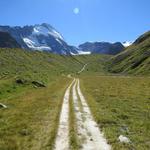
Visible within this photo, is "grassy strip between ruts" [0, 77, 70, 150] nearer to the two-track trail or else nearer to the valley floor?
the valley floor

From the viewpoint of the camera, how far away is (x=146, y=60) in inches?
6826

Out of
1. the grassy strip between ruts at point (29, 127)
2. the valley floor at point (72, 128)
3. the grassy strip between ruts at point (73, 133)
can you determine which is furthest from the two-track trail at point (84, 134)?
the grassy strip between ruts at point (29, 127)

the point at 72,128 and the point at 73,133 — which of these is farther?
the point at 72,128

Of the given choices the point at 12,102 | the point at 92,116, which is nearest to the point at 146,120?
the point at 92,116

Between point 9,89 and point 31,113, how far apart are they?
2311 centimetres

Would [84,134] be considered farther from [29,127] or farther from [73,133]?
[29,127]

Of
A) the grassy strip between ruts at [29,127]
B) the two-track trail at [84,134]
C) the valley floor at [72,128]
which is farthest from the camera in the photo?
the grassy strip between ruts at [29,127]

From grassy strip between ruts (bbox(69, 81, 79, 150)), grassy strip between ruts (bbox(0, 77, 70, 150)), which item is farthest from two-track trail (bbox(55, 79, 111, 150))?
grassy strip between ruts (bbox(0, 77, 70, 150))

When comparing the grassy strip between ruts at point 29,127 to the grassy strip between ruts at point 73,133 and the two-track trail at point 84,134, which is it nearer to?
the two-track trail at point 84,134

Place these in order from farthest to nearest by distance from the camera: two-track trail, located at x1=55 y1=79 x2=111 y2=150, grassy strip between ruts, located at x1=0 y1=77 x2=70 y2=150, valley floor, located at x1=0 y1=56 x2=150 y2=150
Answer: grassy strip between ruts, located at x1=0 y1=77 x2=70 y2=150 → valley floor, located at x1=0 y1=56 x2=150 y2=150 → two-track trail, located at x1=55 y1=79 x2=111 y2=150

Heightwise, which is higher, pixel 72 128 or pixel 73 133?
pixel 72 128

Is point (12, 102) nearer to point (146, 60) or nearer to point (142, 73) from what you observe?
point (142, 73)

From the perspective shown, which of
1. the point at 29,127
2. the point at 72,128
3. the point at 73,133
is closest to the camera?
the point at 73,133

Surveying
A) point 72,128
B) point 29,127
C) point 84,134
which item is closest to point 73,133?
point 84,134
